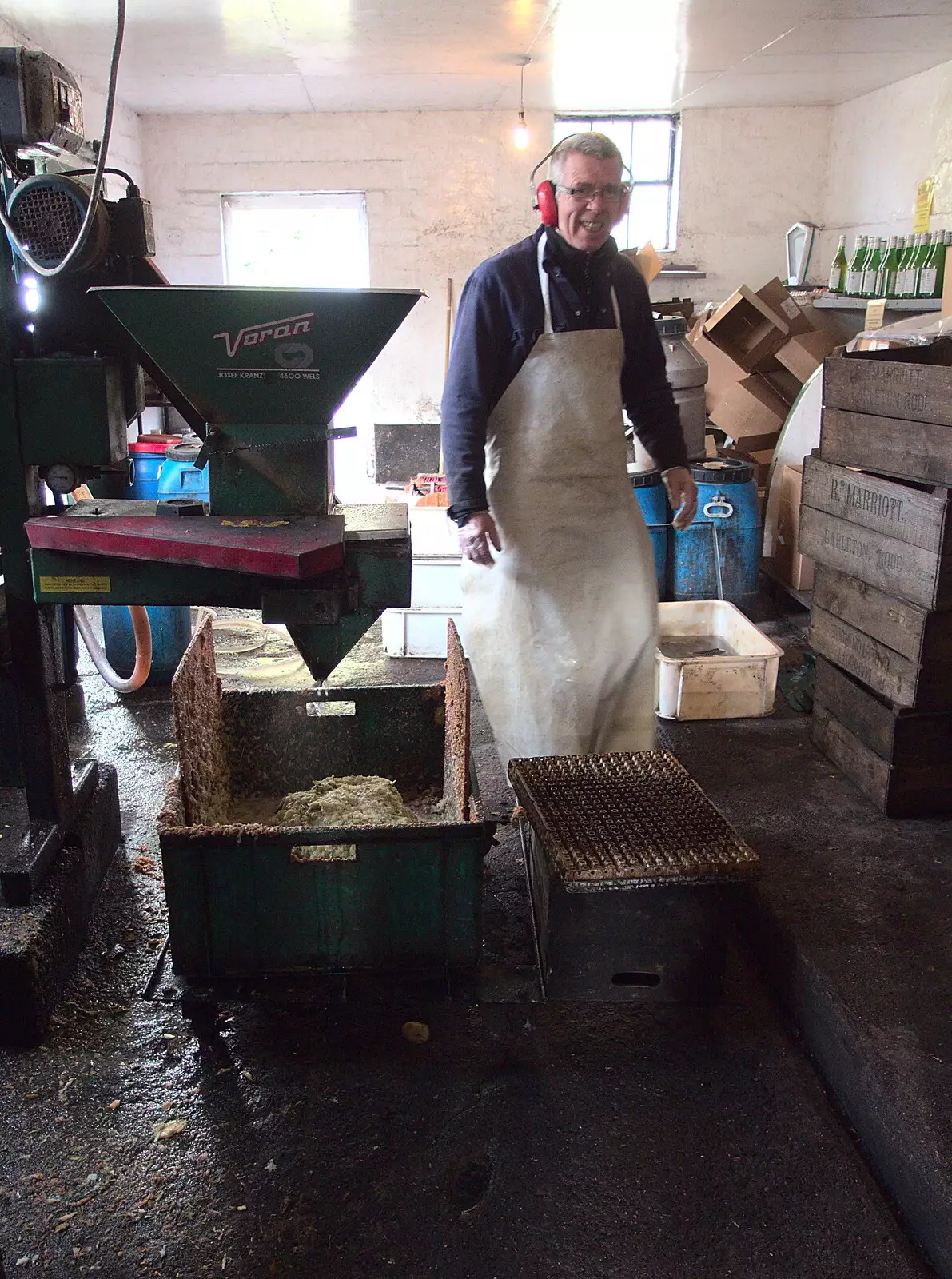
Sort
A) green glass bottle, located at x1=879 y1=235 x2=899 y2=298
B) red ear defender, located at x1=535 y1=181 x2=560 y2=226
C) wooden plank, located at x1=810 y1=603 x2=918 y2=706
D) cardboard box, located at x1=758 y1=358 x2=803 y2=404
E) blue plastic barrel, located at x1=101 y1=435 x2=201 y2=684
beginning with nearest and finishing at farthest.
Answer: red ear defender, located at x1=535 y1=181 x2=560 y2=226
wooden plank, located at x1=810 y1=603 x2=918 y2=706
blue plastic barrel, located at x1=101 y1=435 x2=201 y2=684
green glass bottle, located at x1=879 y1=235 x2=899 y2=298
cardboard box, located at x1=758 y1=358 x2=803 y2=404

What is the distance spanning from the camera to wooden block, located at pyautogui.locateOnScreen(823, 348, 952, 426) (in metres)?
2.35

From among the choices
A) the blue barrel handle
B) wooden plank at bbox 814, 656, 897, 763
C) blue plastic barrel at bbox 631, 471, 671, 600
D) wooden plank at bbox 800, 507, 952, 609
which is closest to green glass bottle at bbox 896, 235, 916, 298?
the blue barrel handle

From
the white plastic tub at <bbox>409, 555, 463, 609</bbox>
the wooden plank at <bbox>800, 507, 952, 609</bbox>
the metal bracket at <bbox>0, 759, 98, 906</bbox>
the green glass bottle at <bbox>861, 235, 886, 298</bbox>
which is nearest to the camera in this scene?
the metal bracket at <bbox>0, 759, 98, 906</bbox>

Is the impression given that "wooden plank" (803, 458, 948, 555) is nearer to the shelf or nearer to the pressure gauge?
the pressure gauge

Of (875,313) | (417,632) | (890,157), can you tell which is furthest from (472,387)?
(890,157)

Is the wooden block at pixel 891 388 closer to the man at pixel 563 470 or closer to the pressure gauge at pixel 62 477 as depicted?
the man at pixel 563 470

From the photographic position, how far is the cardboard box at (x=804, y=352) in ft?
18.7

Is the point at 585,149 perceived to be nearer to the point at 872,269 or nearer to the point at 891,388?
the point at 891,388

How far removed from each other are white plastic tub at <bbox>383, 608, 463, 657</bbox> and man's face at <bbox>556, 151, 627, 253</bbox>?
6.18ft

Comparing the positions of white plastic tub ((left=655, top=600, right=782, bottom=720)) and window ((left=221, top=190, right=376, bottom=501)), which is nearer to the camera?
white plastic tub ((left=655, top=600, right=782, bottom=720))

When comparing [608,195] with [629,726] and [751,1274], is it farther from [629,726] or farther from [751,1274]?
[751,1274]

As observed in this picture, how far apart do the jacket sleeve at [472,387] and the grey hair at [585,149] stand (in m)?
0.28

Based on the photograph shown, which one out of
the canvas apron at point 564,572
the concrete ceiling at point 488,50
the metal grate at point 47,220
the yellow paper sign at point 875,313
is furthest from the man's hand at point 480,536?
the concrete ceiling at point 488,50

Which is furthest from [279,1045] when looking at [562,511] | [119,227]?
[119,227]
